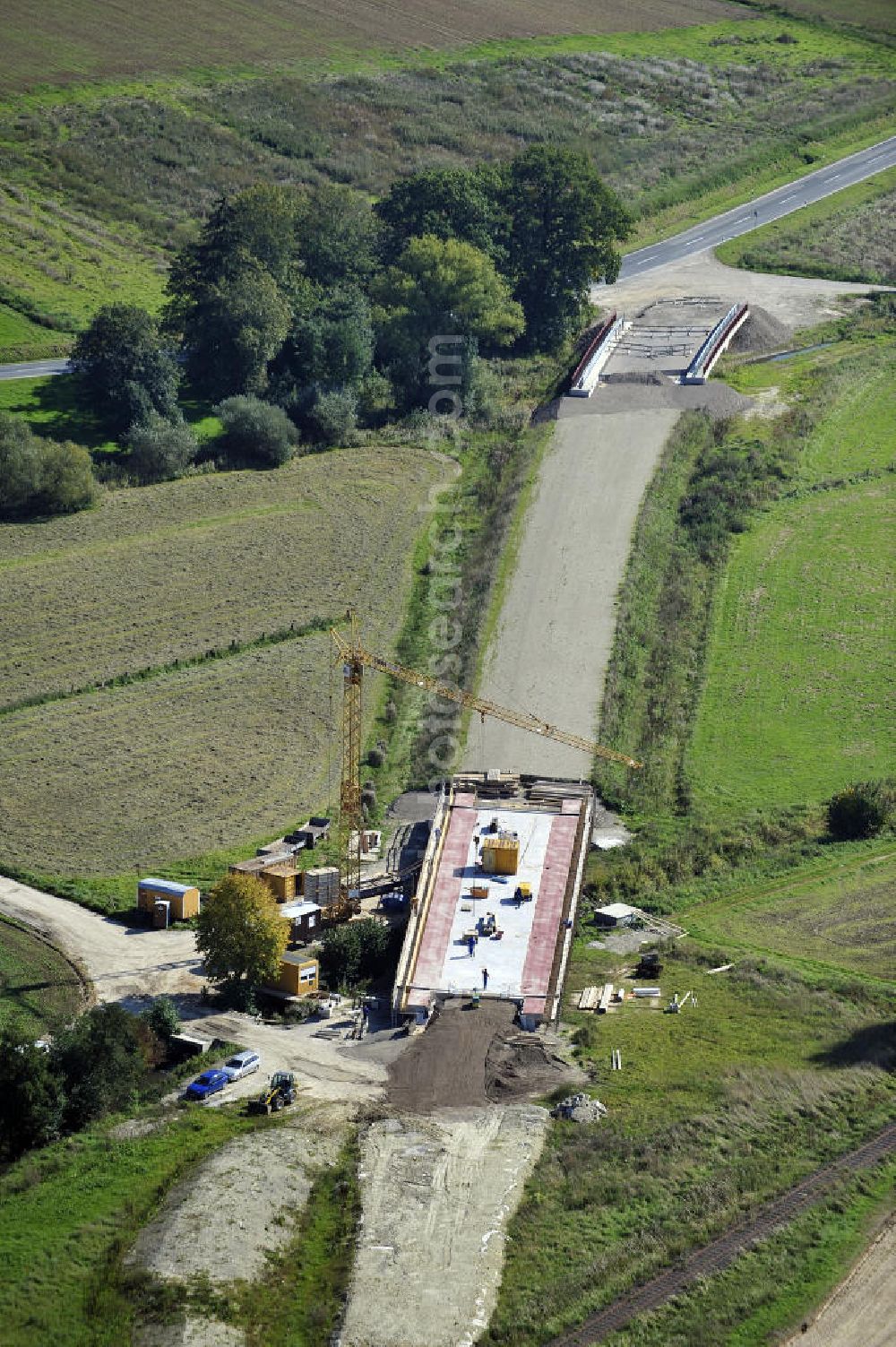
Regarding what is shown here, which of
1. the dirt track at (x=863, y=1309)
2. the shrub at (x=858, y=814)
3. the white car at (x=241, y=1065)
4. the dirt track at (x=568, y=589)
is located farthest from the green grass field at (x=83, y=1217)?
the shrub at (x=858, y=814)

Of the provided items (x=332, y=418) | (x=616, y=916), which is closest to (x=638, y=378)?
(x=332, y=418)

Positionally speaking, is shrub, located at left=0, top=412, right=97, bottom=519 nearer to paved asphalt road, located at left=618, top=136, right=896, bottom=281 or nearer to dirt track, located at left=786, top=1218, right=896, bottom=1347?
paved asphalt road, located at left=618, top=136, right=896, bottom=281

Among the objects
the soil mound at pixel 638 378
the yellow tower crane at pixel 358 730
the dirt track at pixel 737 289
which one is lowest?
the yellow tower crane at pixel 358 730

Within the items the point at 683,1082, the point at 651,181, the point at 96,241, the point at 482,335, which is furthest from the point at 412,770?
the point at 651,181

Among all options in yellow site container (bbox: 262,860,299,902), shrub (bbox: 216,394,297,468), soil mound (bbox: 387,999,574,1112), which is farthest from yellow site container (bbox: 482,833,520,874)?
shrub (bbox: 216,394,297,468)

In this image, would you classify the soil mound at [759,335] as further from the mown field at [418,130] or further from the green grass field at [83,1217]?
the green grass field at [83,1217]

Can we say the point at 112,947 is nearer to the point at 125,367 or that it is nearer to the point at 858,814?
the point at 858,814
